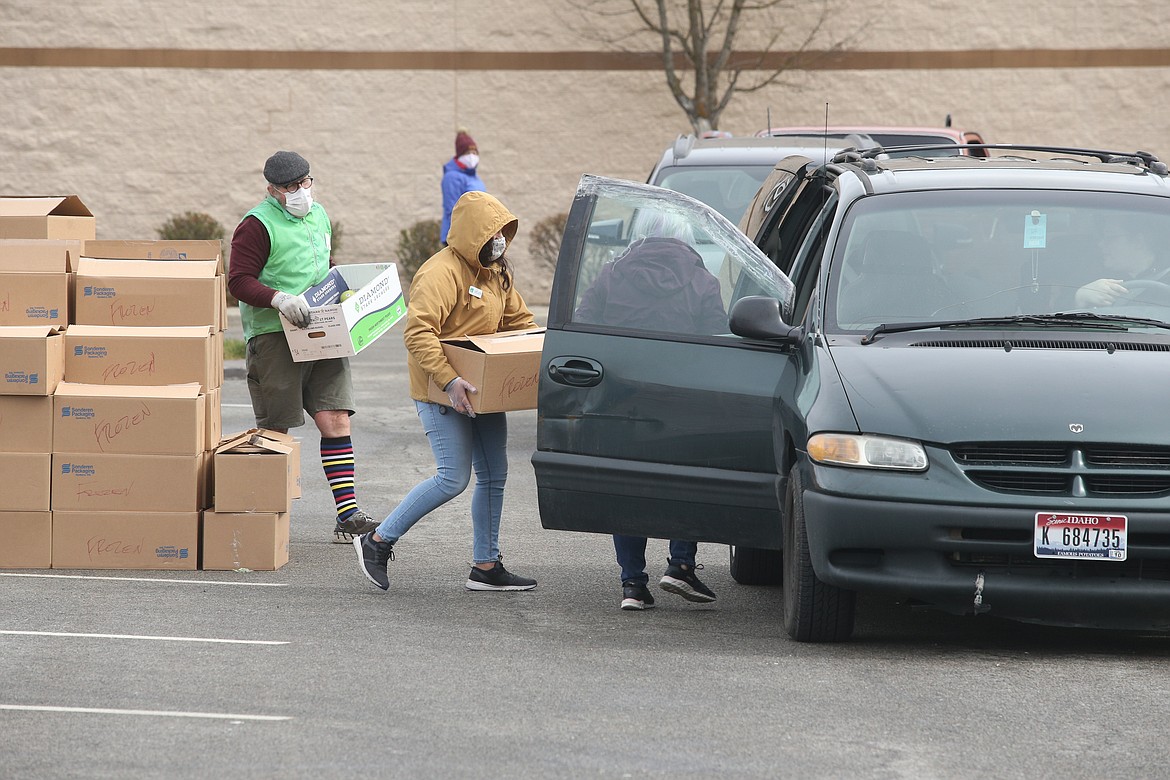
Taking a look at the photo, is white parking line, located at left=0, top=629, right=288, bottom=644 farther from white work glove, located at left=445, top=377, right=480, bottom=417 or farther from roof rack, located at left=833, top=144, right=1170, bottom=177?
roof rack, located at left=833, top=144, right=1170, bottom=177

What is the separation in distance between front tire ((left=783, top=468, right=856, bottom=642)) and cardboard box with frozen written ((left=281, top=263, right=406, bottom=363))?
2.75 meters

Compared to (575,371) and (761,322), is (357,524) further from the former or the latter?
(761,322)

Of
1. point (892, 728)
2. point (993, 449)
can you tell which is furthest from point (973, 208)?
point (892, 728)

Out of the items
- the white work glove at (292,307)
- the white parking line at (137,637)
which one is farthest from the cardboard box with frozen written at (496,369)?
the white parking line at (137,637)

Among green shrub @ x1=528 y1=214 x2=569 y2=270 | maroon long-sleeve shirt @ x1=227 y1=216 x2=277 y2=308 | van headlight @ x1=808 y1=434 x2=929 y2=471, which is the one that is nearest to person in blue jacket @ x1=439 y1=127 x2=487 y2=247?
green shrub @ x1=528 y1=214 x2=569 y2=270

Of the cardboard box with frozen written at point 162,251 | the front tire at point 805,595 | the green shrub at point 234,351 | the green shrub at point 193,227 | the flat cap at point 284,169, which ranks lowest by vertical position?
the green shrub at point 234,351

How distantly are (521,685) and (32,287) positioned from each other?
358 cm

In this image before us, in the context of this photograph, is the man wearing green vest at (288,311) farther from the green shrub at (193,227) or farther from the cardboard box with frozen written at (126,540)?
the green shrub at (193,227)

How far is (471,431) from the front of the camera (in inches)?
293

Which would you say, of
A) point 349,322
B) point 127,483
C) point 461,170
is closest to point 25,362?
point 127,483

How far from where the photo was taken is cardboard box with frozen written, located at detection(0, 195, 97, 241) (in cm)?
816

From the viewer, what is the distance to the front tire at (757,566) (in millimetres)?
7715

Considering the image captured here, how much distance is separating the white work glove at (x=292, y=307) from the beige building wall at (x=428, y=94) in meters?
17.1

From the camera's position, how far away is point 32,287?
25.8ft
